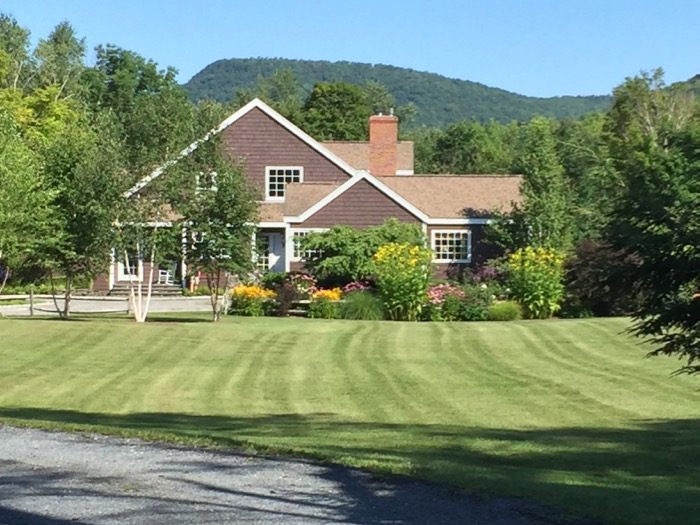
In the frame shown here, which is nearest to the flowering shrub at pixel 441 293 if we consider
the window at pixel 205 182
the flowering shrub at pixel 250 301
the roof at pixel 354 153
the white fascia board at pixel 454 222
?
the flowering shrub at pixel 250 301

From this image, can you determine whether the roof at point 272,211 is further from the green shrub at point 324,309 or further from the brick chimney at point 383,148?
the green shrub at point 324,309

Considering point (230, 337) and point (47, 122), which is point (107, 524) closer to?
point (230, 337)

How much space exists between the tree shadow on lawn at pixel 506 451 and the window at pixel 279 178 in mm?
31270

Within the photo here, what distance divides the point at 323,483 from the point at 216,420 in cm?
682

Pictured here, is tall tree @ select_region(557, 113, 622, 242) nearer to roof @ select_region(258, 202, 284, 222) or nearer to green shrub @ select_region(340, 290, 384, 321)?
green shrub @ select_region(340, 290, 384, 321)

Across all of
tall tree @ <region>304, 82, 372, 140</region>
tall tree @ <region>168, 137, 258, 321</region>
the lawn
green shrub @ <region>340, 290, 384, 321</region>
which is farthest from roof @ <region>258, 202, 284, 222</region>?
tall tree @ <region>304, 82, 372, 140</region>

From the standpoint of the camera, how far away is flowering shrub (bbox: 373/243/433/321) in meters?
35.8

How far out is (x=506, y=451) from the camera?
40.0ft

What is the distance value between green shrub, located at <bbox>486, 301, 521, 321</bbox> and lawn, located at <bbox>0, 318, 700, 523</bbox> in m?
2.46

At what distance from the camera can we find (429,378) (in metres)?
22.4

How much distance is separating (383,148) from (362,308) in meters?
16.2

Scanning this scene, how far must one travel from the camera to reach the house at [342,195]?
44.1 metres

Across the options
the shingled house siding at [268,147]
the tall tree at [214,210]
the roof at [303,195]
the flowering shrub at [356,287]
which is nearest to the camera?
the tall tree at [214,210]

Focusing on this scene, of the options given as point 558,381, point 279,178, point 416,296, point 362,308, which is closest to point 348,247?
point 362,308
